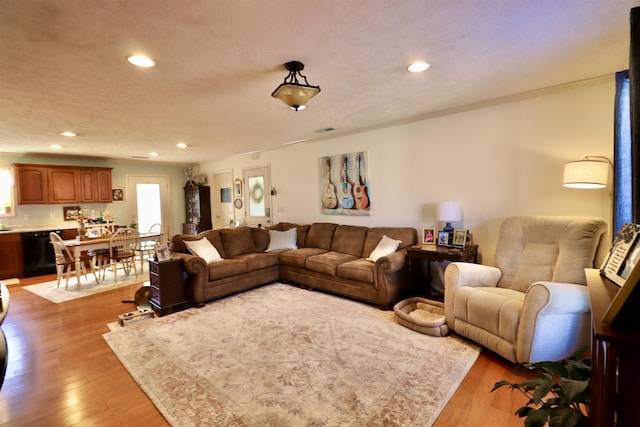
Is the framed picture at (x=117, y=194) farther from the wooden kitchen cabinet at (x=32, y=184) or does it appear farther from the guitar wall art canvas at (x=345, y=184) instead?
the guitar wall art canvas at (x=345, y=184)

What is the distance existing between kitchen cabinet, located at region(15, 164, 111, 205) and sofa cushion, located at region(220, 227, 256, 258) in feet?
12.7

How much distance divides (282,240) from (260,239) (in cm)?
39

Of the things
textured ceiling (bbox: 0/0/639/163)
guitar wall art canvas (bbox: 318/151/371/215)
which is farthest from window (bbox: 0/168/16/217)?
guitar wall art canvas (bbox: 318/151/371/215)

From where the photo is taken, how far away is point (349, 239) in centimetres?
457

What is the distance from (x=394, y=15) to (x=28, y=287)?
6.65 metres

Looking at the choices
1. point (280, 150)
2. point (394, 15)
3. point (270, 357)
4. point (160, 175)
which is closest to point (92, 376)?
point (270, 357)

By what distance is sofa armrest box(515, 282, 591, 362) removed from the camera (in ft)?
6.96

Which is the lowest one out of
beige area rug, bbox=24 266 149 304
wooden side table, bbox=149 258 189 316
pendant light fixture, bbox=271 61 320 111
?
beige area rug, bbox=24 266 149 304

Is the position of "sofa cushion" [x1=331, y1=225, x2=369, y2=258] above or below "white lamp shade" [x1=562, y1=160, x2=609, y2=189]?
below

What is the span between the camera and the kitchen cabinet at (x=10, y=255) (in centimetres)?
537

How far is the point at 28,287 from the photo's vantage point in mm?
4965

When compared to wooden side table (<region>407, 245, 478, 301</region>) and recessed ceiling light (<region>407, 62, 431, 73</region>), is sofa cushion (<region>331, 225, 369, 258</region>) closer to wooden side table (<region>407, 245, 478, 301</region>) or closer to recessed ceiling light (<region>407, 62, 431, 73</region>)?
wooden side table (<region>407, 245, 478, 301</region>)

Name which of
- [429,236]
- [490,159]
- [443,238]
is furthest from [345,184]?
[490,159]

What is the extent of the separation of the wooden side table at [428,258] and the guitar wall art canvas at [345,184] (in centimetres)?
122
